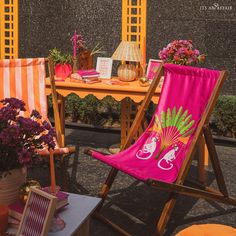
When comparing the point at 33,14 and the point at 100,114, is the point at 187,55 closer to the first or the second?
the point at 100,114

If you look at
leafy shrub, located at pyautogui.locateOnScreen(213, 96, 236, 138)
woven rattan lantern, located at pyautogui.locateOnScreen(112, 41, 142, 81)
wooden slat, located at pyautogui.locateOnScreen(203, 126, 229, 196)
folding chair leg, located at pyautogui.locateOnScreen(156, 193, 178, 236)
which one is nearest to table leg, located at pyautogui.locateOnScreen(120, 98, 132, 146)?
woven rattan lantern, located at pyautogui.locateOnScreen(112, 41, 142, 81)

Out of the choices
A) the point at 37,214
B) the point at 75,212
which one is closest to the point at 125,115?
the point at 75,212

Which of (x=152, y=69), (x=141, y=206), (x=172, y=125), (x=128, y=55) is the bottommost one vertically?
(x=141, y=206)

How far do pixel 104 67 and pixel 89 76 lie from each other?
34 cm

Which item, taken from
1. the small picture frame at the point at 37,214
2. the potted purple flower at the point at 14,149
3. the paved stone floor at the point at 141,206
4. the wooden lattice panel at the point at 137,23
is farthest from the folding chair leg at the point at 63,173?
the wooden lattice panel at the point at 137,23

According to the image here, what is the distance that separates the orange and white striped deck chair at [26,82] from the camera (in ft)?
13.1

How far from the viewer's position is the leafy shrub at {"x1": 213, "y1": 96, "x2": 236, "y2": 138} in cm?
566

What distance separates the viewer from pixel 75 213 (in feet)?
7.82

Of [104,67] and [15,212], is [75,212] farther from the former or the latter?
[104,67]

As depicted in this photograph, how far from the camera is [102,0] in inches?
255

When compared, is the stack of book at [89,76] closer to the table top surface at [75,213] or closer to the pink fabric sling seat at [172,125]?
the pink fabric sling seat at [172,125]

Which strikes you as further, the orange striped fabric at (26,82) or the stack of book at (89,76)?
the stack of book at (89,76)

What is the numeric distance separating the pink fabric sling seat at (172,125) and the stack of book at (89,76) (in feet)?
3.65

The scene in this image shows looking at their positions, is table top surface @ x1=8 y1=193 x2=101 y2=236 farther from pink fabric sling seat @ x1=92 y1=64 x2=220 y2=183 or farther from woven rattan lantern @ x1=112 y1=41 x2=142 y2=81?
woven rattan lantern @ x1=112 y1=41 x2=142 y2=81
